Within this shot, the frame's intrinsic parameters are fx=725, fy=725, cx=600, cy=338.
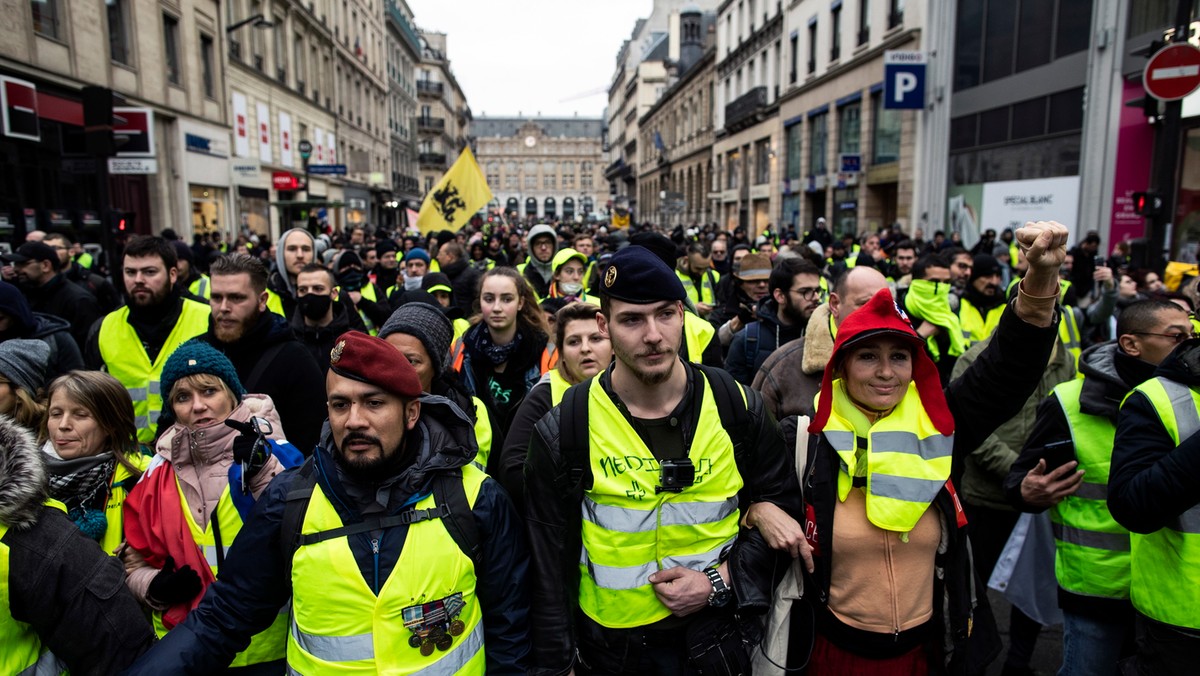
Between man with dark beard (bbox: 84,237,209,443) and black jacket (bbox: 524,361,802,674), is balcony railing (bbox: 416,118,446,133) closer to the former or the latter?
man with dark beard (bbox: 84,237,209,443)

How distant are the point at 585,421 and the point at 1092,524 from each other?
7.12 ft

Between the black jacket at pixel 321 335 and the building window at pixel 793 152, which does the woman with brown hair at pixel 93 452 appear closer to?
the black jacket at pixel 321 335

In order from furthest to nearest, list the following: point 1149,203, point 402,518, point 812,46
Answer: point 812,46
point 1149,203
point 402,518

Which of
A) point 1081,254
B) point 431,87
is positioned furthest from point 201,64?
point 431,87

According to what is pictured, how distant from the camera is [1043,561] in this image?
12.1 feet

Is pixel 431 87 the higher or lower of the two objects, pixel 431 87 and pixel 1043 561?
the higher

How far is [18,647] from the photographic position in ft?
6.89

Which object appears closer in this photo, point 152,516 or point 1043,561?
point 152,516

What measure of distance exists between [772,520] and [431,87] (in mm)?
75777

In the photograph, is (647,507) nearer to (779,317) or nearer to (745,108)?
(779,317)

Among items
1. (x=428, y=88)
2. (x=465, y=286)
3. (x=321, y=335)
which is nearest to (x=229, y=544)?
(x=321, y=335)

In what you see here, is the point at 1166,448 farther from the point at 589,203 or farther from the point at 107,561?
the point at 589,203

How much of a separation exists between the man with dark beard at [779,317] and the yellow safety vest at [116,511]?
3.19 m

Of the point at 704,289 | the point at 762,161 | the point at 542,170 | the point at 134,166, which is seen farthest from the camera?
the point at 542,170
